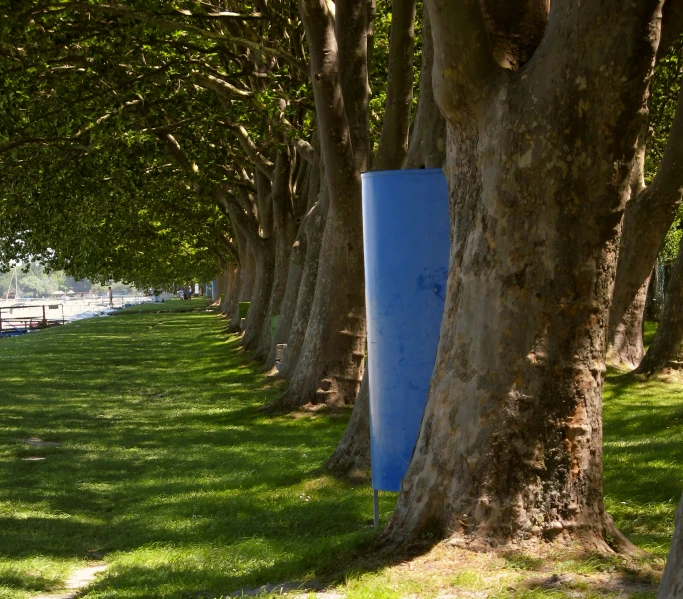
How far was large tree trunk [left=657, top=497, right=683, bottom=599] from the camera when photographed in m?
2.75

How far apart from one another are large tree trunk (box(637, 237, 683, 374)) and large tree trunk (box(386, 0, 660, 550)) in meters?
9.79

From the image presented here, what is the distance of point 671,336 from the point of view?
49.4 feet

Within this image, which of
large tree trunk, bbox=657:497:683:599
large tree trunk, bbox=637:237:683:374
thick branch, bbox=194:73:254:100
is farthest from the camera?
thick branch, bbox=194:73:254:100

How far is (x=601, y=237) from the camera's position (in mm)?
5457

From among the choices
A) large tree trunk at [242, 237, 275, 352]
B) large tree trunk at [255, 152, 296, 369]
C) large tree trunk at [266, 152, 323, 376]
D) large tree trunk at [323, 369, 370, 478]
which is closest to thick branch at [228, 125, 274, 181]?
large tree trunk at [255, 152, 296, 369]

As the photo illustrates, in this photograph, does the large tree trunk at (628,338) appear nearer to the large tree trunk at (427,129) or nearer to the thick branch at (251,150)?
the large tree trunk at (427,129)

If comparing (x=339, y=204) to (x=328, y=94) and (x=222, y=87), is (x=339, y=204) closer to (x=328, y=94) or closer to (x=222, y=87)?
(x=328, y=94)

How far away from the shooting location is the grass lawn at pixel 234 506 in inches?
210

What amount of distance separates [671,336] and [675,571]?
12.9 metres

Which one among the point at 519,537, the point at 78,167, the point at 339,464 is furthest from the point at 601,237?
the point at 78,167

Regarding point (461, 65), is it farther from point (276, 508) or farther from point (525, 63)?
point (276, 508)

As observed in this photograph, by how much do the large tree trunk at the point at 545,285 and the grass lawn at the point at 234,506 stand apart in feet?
1.01

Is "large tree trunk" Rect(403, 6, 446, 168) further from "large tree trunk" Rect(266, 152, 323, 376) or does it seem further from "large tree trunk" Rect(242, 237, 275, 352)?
"large tree trunk" Rect(242, 237, 275, 352)

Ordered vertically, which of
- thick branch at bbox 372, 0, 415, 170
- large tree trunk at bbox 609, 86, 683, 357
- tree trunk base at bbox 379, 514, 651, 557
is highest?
thick branch at bbox 372, 0, 415, 170
